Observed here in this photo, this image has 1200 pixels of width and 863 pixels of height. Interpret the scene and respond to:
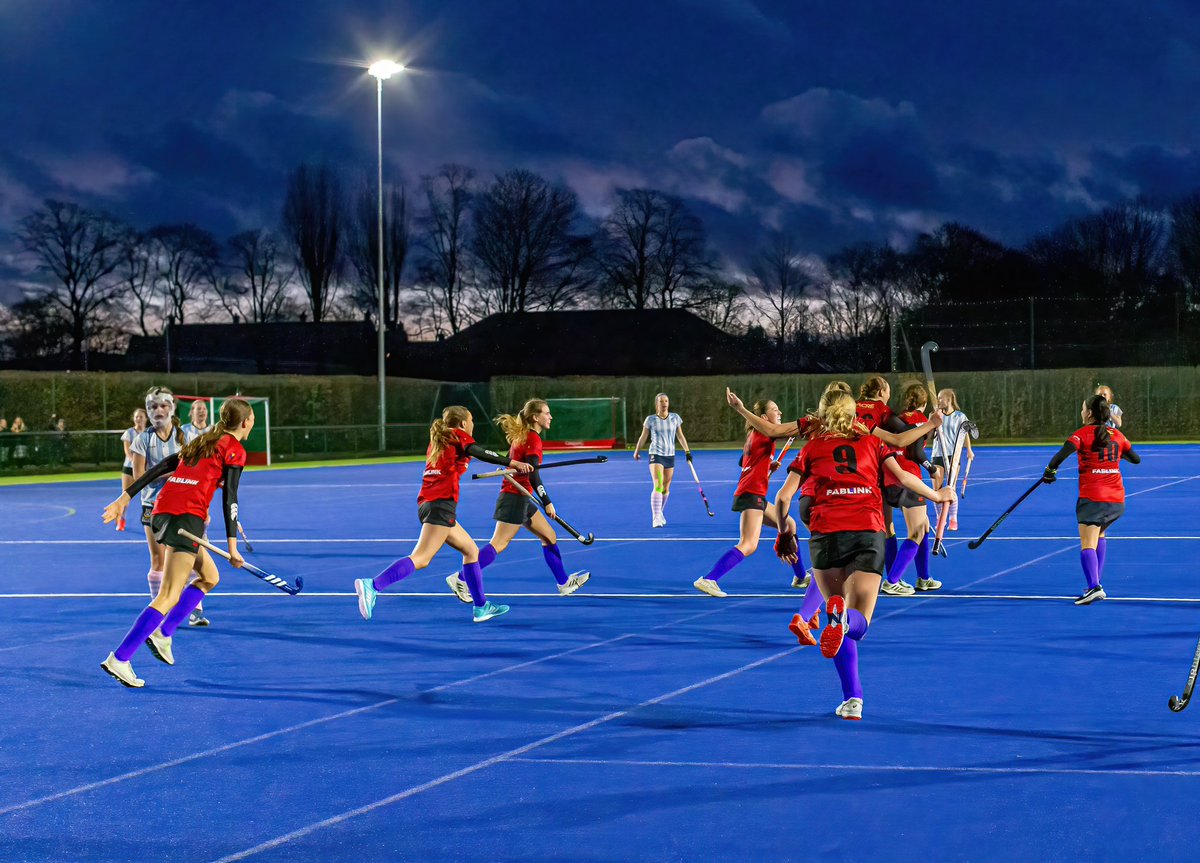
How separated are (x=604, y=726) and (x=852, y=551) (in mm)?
1630

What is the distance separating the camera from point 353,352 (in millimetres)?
80250

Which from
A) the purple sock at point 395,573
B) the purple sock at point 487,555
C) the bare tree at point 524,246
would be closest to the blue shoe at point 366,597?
the purple sock at point 395,573

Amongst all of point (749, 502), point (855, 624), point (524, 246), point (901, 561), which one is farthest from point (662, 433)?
point (524, 246)

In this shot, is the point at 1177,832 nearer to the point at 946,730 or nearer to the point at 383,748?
the point at 946,730

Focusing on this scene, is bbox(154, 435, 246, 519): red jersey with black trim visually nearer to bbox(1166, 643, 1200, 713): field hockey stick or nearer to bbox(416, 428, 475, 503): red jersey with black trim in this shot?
bbox(416, 428, 475, 503): red jersey with black trim

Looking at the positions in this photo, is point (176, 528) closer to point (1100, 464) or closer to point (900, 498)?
point (900, 498)

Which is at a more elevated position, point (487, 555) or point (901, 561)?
point (487, 555)

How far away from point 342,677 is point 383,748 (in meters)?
1.95

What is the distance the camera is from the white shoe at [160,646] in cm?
912

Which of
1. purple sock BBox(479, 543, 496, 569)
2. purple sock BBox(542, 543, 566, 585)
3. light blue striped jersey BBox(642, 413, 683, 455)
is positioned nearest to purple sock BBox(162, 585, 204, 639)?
purple sock BBox(479, 543, 496, 569)

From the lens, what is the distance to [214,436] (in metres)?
8.94

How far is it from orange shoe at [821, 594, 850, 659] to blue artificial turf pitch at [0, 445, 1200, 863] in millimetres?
427

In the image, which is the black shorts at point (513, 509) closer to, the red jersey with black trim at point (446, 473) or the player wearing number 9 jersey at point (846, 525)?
the red jersey with black trim at point (446, 473)

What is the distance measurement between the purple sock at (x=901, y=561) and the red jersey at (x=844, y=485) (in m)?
4.22
